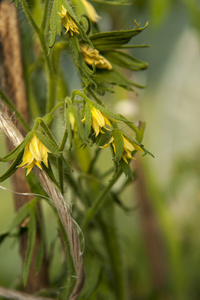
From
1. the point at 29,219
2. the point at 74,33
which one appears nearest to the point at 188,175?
the point at 29,219

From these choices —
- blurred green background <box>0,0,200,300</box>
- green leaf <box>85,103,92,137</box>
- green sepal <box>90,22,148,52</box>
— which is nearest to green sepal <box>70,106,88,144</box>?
green leaf <box>85,103,92,137</box>

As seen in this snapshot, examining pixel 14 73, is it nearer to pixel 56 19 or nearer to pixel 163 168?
pixel 56 19

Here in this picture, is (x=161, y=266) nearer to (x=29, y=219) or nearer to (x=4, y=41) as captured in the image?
(x=29, y=219)

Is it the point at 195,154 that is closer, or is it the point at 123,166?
the point at 123,166

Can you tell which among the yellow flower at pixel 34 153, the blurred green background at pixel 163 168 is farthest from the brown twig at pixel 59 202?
the blurred green background at pixel 163 168

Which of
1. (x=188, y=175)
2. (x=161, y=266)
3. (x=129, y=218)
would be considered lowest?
(x=129, y=218)

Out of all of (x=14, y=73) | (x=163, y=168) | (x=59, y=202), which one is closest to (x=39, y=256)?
(x=59, y=202)

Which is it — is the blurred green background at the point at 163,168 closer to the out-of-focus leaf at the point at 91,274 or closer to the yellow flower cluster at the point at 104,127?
the out-of-focus leaf at the point at 91,274
